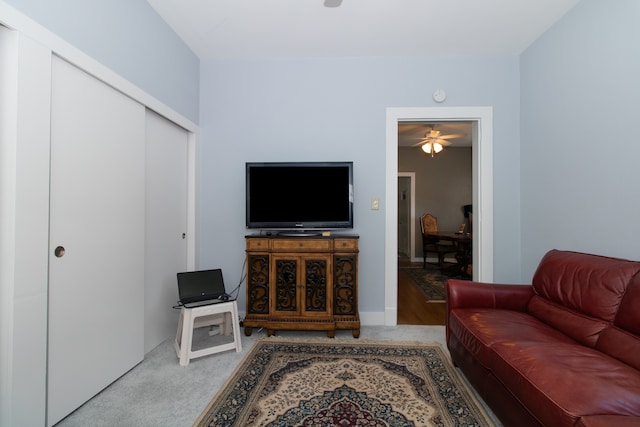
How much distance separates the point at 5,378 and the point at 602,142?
362 centimetres

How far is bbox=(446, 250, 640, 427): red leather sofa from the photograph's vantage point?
40.4 inches

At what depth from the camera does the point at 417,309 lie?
10.7 ft

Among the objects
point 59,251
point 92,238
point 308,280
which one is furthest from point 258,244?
point 59,251

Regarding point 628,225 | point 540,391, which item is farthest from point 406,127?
point 540,391

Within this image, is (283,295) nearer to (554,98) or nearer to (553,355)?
(553,355)

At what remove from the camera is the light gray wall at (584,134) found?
5.65 feet

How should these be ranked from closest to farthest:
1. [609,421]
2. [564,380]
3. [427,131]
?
[609,421] → [564,380] → [427,131]

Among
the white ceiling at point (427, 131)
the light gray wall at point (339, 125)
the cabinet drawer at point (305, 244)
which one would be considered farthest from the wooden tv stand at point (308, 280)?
the white ceiling at point (427, 131)

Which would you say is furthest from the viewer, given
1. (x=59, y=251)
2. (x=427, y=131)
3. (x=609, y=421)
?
(x=427, y=131)

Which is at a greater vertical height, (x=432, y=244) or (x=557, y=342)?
(x=432, y=244)

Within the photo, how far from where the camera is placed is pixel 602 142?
73.9 inches

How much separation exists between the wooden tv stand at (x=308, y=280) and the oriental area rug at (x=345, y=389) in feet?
0.73

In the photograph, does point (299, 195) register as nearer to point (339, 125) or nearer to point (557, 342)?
point (339, 125)

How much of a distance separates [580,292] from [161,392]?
2657mm
